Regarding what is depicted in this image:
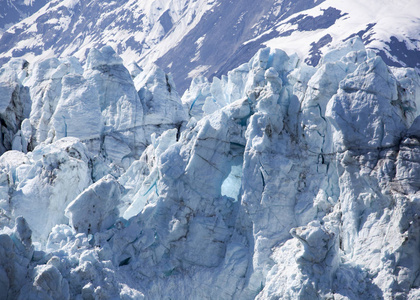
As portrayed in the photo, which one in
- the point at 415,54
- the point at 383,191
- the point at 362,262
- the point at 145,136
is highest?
the point at 383,191

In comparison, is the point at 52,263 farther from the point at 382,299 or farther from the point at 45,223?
the point at 382,299

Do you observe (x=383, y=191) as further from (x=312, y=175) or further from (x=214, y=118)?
(x=214, y=118)

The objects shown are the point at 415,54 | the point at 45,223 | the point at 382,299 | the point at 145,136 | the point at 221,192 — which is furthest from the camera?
the point at 415,54

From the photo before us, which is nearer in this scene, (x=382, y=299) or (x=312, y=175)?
(x=382, y=299)

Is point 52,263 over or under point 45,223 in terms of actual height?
over

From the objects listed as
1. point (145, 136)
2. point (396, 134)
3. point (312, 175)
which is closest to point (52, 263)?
point (312, 175)

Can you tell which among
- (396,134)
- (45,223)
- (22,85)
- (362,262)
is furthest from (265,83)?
(22,85)

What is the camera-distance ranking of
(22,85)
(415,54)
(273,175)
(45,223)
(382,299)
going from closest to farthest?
(382,299) → (273,175) → (45,223) → (22,85) → (415,54)
